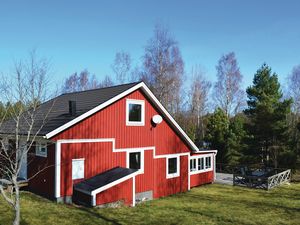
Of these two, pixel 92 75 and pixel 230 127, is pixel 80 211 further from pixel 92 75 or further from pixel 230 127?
pixel 92 75

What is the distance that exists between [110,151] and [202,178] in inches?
354

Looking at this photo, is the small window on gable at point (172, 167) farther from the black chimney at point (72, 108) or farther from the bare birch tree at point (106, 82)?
the bare birch tree at point (106, 82)

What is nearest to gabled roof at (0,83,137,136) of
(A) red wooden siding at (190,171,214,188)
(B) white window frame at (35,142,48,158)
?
(B) white window frame at (35,142,48,158)

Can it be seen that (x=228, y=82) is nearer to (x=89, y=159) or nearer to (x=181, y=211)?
(x=181, y=211)

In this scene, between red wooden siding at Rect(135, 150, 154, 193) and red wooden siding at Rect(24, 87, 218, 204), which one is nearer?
red wooden siding at Rect(24, 87, 218, 204)

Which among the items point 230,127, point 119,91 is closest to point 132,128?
point 119,91

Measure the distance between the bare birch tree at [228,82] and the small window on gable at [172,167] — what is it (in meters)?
21.7

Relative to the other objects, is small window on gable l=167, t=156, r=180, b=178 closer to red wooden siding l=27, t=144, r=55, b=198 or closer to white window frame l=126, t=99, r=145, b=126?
white window frame l=126, t=99, r=145, b=126

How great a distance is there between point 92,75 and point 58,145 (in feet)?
121

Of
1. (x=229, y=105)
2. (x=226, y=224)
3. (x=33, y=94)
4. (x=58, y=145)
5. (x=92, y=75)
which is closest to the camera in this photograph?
(x=33, y=94)

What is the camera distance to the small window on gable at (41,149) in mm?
14923

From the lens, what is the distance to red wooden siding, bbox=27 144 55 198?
46.9ft

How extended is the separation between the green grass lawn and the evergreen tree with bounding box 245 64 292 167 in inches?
348

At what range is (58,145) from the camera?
1395 cm
